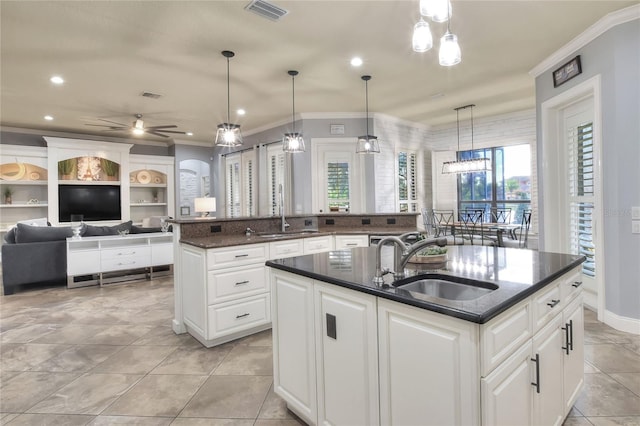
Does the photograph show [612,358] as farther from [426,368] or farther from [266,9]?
[266,9]

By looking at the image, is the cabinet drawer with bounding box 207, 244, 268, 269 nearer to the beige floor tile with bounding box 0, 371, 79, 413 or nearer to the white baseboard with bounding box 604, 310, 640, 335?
the beige floor tile with bounding box 0, 371, 79, 413

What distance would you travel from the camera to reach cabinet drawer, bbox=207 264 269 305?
9.38 feet

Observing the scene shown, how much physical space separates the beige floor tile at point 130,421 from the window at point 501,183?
279 inches

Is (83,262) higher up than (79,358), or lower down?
higher up

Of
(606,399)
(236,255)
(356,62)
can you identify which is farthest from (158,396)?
(356,62)

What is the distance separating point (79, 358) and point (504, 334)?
310cm

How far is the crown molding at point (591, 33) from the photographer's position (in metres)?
2.92

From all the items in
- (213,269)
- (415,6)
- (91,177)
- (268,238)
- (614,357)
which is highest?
(415,6)

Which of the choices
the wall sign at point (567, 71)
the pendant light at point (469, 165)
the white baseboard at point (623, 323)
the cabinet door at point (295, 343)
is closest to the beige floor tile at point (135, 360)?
the cabinet door at point (295, 343)

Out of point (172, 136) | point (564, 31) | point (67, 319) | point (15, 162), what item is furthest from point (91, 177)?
point (564, 31)

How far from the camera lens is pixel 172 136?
8039 millimetres

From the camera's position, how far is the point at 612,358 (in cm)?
252

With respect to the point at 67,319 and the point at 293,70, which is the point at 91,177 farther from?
the point at 293,70

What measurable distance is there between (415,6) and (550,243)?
3.11 meters
